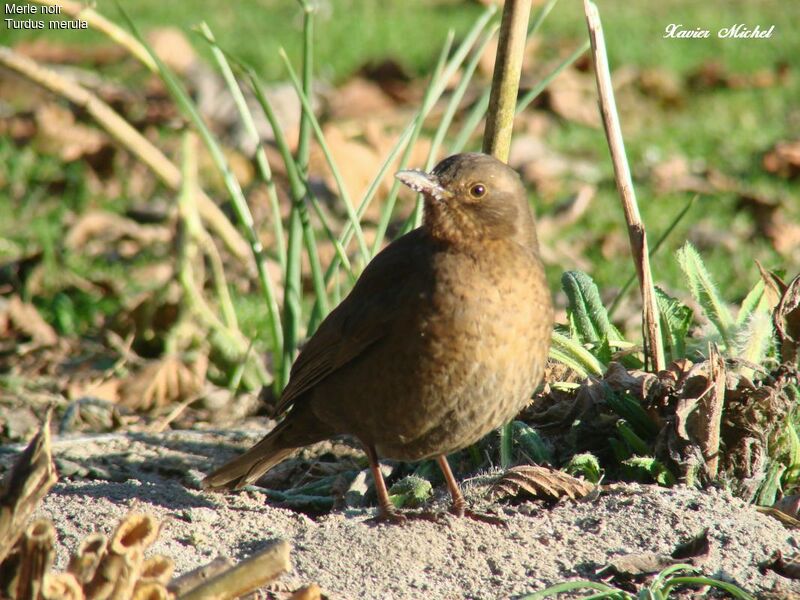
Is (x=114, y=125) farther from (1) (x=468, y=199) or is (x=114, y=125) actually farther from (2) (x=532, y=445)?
(2) (x=532, y=445)

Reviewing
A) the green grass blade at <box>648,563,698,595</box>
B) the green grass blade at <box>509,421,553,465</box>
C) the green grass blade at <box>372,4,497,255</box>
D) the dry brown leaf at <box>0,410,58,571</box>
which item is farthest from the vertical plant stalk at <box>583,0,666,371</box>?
the dry brown leaf at <box>0,410,58,571</box>

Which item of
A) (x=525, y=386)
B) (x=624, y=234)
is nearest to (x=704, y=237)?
(x=624, y=234)

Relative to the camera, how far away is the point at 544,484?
3553 millimetres

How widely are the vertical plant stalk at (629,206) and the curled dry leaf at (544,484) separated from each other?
55 centimetres

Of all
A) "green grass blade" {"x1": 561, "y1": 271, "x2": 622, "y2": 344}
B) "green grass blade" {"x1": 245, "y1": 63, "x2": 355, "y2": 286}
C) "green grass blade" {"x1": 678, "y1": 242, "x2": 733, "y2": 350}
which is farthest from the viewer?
"green grass blade" {"x1": 245, "y1": 63, "x2": 355, "y2": 286}

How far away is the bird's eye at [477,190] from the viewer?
374cm

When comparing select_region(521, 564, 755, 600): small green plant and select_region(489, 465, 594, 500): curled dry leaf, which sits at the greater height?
select_region(489, 465, 594, 500): curled dry leaf

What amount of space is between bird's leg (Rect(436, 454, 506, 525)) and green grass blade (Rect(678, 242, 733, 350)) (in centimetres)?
107

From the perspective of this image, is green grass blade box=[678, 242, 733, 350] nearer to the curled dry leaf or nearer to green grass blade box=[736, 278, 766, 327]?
green grass blade box=[736, 278, 766, 327]

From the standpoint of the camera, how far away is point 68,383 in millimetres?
5336

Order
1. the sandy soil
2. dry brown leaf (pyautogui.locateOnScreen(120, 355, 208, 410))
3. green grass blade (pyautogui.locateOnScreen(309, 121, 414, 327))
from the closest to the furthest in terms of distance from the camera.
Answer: the sandy soil < green grass blade (pyautogui.locateOnScreen(309, 121, 414, 327)) < dry brown leaf (pyautogui.locateOnScreen(120, 355, 208, 410))

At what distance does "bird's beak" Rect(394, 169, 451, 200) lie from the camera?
12.1 ft

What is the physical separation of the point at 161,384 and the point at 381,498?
187 cm

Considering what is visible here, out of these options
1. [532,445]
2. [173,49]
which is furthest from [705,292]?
[173,49]
